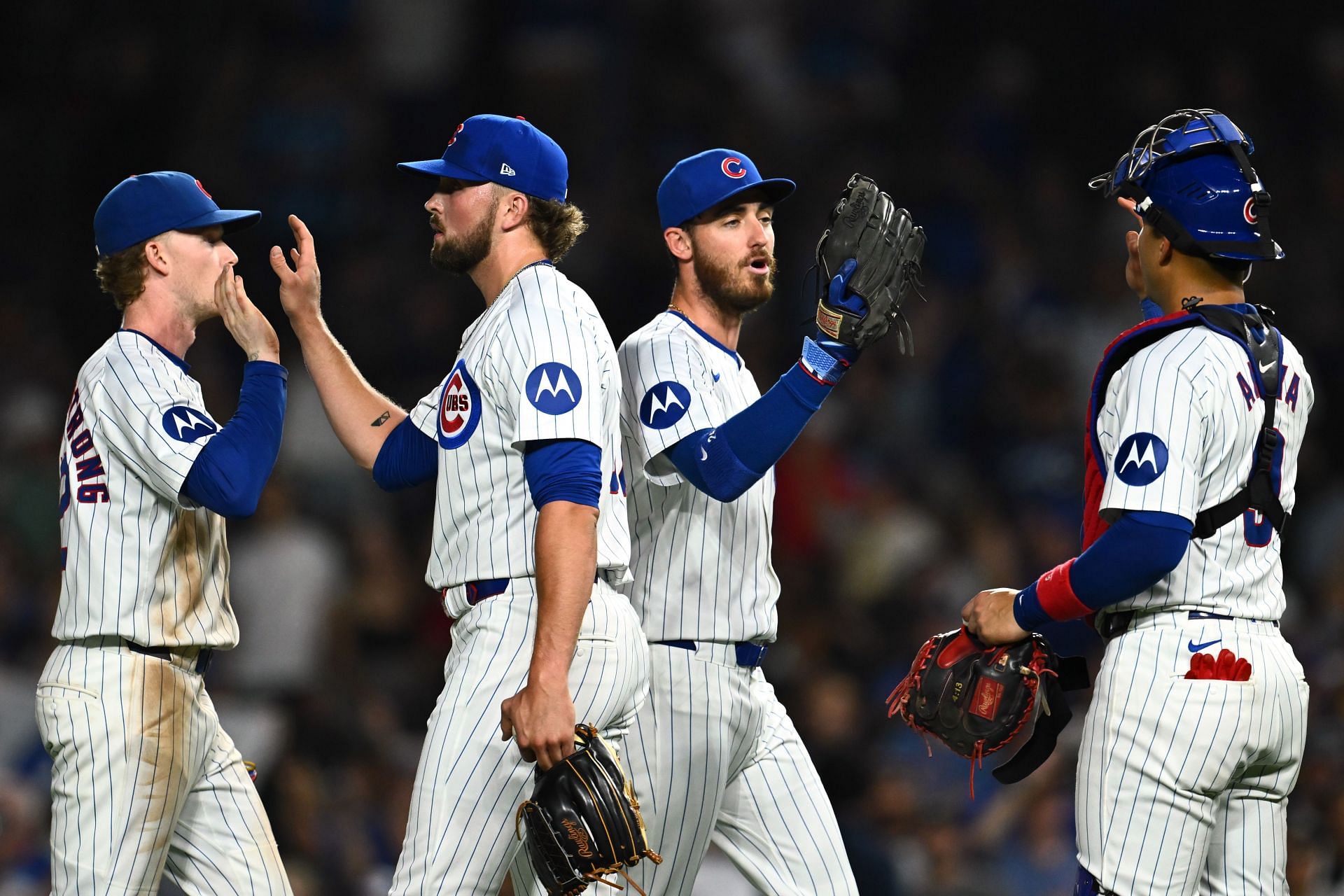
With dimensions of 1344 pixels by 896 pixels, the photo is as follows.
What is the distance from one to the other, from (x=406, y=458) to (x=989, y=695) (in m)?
1.59

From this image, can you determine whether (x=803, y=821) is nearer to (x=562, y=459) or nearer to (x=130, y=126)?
(x=562, y=459)

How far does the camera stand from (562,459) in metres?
3.26

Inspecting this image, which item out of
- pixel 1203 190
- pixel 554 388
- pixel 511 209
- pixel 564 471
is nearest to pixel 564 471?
pixel 564 471

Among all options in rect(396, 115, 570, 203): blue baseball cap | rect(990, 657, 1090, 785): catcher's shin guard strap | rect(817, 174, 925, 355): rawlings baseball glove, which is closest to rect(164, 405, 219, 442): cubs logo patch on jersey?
rect(396, 115, 570, 203): blue baseball cap

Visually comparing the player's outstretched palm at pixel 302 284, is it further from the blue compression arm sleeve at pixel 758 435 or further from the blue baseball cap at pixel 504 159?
the blue compression arm sleeve at pixel 758 435

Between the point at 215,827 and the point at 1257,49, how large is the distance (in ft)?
27.5

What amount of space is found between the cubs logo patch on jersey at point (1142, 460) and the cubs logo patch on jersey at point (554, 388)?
1172 millimetres

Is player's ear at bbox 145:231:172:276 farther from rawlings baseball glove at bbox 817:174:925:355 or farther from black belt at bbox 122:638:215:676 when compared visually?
rawlings baseball glove at bbox 817:174:925:355

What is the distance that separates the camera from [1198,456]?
324 centimetres

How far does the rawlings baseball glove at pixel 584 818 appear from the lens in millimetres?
3102

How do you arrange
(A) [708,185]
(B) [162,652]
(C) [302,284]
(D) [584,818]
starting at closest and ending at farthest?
(D) [584,818]
(B) [162,652]
(C) [302,284]
(A) [708,185]

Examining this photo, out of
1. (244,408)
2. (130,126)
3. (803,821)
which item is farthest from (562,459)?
(130,126)

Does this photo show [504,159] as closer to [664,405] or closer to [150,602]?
[664,405]

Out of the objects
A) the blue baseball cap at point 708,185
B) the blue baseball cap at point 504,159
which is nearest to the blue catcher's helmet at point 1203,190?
the blue baseball cap at point 708,185
